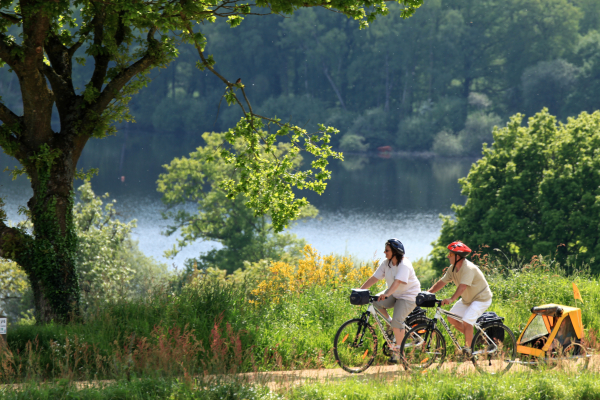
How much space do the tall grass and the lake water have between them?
16505mm

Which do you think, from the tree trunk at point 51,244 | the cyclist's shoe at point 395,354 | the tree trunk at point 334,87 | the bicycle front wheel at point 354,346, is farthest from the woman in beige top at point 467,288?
the tree trunk at point 334,87

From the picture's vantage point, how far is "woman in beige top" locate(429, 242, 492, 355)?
263 inches

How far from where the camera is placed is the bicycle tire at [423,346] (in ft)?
22.0

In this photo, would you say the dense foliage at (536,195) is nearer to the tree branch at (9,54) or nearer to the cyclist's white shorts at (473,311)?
the cyclist's white shorts at (473,311)

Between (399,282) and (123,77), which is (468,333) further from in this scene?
(123,77)

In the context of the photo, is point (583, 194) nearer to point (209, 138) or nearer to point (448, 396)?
point (448, 396)

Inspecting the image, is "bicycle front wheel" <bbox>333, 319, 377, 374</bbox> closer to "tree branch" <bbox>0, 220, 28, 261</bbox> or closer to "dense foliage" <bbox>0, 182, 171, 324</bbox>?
"tree branch" <bbox>0, 220, 28, 261</bbox>

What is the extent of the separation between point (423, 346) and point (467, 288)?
0.88m

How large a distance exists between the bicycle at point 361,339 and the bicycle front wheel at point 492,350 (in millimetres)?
718

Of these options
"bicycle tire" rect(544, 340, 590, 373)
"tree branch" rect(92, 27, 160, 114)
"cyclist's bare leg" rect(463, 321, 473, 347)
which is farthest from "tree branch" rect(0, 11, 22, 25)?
"bicycle tire" rect(544, 340, 590, 373)

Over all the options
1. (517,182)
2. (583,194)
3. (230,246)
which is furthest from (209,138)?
(583,194)

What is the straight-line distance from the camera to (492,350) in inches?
265

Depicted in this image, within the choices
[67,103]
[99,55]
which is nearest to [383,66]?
[99,55]

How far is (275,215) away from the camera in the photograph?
1003 centimetres
